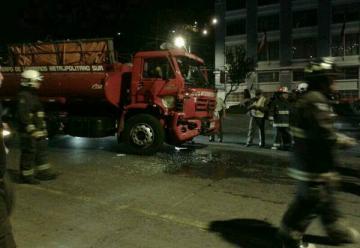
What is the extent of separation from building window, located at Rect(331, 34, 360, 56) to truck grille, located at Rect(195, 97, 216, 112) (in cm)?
3688

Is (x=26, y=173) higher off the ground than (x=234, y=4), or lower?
lower

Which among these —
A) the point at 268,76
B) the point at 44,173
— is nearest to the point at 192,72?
the point at 44,173

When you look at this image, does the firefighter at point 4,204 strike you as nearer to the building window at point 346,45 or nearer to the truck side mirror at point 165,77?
the truck side mirror at point 165,77

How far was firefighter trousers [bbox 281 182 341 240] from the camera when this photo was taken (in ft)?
12.7

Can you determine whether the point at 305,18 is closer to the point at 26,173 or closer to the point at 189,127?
the point at 189,127

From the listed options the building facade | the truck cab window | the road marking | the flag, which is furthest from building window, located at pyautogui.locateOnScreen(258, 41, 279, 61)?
the road marking

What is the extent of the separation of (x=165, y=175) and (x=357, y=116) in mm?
7774

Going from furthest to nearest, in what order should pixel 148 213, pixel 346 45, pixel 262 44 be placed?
1. pixel 262 44
2. pixel 346 45
3. pixel 148 213

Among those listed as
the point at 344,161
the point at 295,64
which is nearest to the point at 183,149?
the point at 344,161

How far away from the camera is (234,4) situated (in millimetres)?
51094

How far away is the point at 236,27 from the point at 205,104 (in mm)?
41809

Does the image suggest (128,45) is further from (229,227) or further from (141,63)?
(229,227)

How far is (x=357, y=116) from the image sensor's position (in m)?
13.1

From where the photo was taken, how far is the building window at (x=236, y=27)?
5041cm
